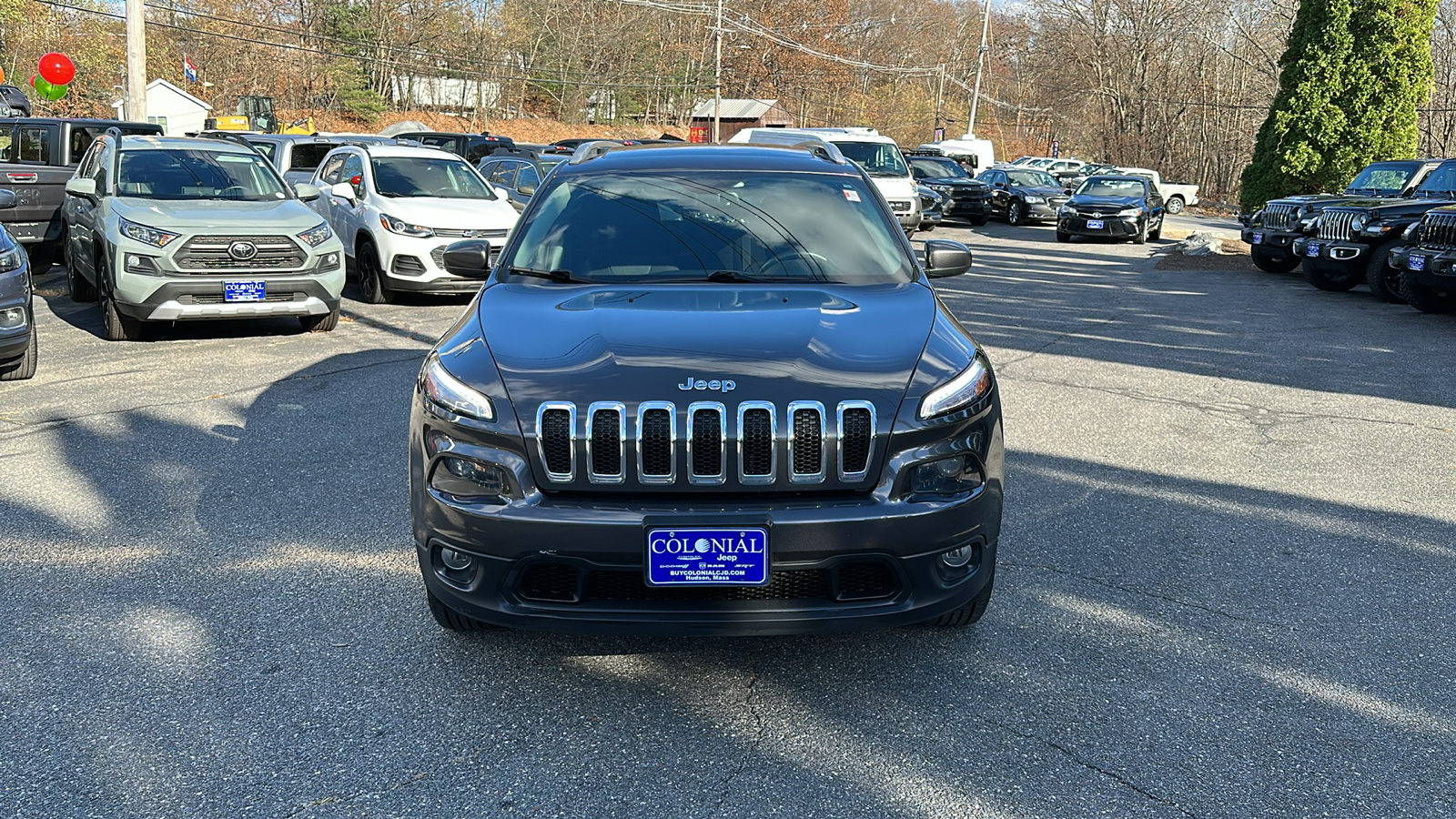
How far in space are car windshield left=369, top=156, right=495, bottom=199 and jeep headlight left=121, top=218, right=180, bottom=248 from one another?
3.60m

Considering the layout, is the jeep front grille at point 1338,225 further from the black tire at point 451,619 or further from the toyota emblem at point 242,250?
the black tire at point 451,619

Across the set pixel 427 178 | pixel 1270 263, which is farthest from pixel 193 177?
pixel 1270 263

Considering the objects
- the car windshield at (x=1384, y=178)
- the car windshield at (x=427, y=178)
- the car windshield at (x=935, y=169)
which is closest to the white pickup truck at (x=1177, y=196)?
the car windshield at (x=935, y=169)

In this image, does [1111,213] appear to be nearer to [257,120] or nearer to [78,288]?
[78,288]

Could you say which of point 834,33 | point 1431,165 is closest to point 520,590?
point 1431,165

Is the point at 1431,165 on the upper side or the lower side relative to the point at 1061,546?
upper

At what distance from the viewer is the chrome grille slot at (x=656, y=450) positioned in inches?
129

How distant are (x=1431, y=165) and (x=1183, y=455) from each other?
39.7 ft

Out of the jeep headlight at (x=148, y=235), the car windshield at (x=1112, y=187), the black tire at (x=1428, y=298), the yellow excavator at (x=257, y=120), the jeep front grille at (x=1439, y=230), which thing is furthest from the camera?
the yellow excavator at (x=257, y=120)

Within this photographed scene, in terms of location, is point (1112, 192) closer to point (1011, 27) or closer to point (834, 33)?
point (1011, 27)

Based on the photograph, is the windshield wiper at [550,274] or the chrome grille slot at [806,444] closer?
the chrome grille slot at [806,444]

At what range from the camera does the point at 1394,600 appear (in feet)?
14.9

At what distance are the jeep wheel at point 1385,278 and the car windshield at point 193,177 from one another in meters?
12.6

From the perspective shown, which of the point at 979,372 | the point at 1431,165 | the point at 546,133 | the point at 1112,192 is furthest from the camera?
the point at 546,133
